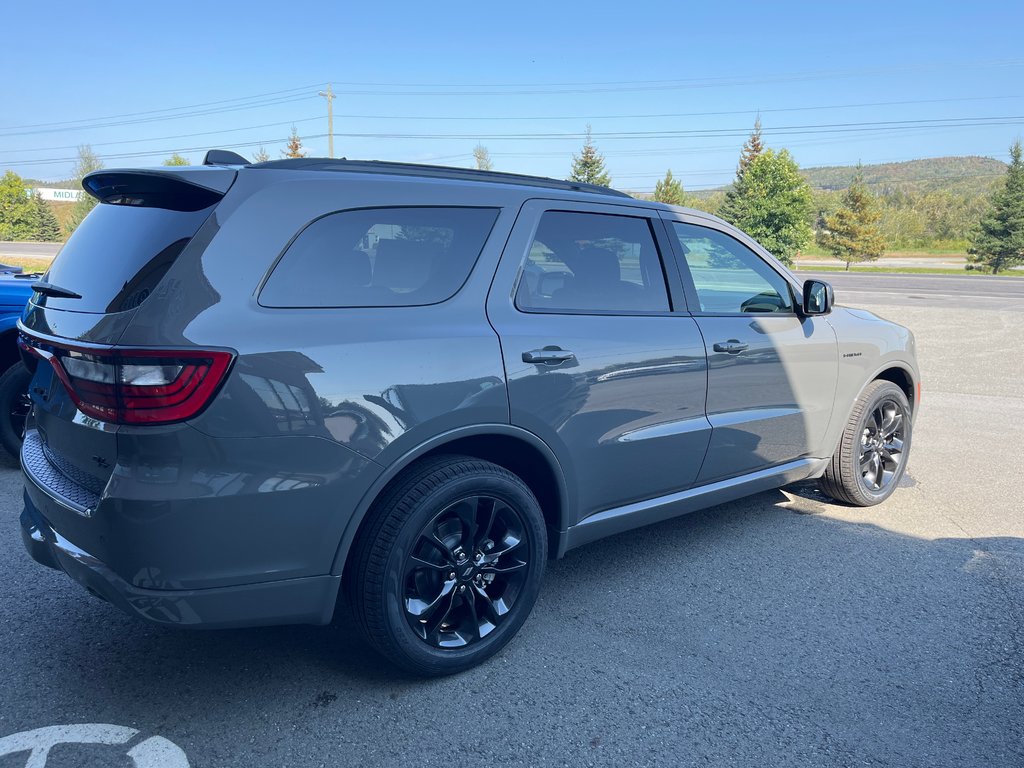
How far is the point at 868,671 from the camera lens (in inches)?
112

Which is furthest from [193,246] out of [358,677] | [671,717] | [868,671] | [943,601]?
[943,601]

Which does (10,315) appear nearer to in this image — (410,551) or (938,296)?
(410,551)

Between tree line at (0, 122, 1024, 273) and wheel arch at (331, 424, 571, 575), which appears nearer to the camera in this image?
wheel arch at (331, 424, 571, 575)

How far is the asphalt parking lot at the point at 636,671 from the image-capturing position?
7.83 feet

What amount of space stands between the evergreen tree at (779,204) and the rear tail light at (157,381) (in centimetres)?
4246

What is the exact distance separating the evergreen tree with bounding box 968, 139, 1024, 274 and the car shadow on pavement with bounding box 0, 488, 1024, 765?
54351 millimetres

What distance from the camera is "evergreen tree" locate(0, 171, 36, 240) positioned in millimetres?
68500

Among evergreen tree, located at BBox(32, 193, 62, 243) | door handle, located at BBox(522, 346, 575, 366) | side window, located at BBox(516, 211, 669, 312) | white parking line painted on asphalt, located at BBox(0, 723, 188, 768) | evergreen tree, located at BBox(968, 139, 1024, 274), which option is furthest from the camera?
evergreen tree, located at BBox(32, 193, 62, 243)

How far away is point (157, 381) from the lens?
2.10m

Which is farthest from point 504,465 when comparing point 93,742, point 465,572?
point 93,742

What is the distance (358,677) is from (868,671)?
191 cm

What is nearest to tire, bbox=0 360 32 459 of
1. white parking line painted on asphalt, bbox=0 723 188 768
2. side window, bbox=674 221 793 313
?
white parking line painted on asphalt, bbox=0 723 188 768

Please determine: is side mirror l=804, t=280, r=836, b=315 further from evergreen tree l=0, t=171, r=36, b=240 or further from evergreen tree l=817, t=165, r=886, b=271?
evergreen tree l=0, t=171, r=36, b=240

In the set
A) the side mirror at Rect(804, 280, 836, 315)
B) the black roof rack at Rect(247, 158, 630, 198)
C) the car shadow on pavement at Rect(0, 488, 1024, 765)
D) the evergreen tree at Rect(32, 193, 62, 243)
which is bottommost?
the car shadow on pavement at Rect(0, 488, 1024, 765)
